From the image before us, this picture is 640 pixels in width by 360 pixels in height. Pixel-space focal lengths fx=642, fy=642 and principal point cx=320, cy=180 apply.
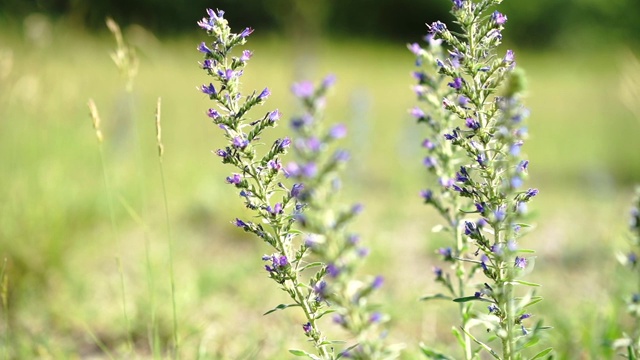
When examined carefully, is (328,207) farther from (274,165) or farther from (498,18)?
(498,18)

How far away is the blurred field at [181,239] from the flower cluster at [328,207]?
54 centimetres

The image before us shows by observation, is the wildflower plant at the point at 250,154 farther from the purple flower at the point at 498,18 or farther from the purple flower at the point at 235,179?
the purple flower at the point at 498,18

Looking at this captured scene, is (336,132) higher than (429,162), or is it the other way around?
(429,162)

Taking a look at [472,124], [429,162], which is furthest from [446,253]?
[472,124]

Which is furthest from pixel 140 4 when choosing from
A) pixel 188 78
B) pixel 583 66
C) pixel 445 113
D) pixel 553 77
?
pixel 445 113

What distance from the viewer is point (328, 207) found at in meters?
1.19

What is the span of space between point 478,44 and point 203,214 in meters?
3.98

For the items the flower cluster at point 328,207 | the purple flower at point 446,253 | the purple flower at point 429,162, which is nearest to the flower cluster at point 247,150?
the flower cluster at point 328,207

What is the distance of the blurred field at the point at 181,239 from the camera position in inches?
124

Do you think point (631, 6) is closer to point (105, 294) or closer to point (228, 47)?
point (105, 294)

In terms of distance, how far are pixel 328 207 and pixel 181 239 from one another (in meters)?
3.81

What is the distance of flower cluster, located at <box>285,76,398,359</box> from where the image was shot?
45.9 inches

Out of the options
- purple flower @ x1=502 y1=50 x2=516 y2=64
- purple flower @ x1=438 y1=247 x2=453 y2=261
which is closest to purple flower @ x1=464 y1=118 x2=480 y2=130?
purple flower @ x1=502 y1=50 x2=516 y2=64

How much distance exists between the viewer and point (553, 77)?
2292cm
